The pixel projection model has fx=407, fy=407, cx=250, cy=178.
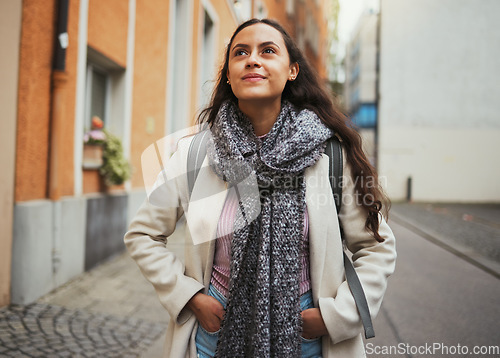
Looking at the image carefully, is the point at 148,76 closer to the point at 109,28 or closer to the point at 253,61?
the point at 109,28

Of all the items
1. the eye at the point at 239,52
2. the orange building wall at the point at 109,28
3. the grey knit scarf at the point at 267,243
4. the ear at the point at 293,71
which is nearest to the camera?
the grey knit scarf at the point at 267,243

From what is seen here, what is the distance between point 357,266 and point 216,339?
62 cm

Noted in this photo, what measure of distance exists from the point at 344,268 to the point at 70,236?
3.73 m

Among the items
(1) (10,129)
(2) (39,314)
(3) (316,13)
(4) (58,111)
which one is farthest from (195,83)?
(3) (316,13)

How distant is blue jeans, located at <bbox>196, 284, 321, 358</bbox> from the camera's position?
1560 millimetres

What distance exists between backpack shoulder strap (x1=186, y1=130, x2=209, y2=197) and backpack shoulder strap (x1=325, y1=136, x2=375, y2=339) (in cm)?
50

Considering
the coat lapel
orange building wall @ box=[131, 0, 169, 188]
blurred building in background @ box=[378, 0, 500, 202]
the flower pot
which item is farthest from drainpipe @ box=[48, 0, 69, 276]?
blurred building in background @ box=[378, 0, 500, 202]

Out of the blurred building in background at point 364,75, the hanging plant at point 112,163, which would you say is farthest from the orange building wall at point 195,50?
the blurred building in background at point 364,75

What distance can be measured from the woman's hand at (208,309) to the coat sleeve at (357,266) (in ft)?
1.28

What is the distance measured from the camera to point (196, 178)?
5.32 ft

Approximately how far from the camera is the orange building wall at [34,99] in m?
3.70

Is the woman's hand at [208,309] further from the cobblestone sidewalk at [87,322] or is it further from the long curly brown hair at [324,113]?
the cobblestone sidewalk at [87,322]

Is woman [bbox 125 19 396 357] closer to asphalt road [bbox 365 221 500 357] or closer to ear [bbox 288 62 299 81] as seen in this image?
ear [bbox 288 62 299 81]

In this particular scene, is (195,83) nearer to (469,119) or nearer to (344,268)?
(344,268)
